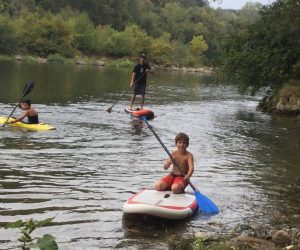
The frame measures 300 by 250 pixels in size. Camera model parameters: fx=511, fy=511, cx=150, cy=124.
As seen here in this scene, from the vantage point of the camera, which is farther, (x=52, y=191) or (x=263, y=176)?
(x=263, y=176)

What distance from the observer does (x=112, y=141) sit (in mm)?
13625

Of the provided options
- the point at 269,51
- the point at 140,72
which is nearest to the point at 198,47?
the point at 269,51

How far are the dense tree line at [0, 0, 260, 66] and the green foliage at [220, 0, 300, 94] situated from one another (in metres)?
26.7

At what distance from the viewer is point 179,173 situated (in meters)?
8.66

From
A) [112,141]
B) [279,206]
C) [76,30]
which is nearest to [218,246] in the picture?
[279,206]

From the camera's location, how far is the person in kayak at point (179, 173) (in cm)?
820

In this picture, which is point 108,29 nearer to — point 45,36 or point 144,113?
point 45,36

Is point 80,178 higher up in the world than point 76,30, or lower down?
lower down

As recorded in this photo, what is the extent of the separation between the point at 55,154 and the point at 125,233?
4931mm

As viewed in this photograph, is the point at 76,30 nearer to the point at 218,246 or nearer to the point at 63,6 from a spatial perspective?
the point at 63,6

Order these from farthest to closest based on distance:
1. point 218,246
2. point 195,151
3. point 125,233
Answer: point 195,151 → point 125,233 → point 218,246

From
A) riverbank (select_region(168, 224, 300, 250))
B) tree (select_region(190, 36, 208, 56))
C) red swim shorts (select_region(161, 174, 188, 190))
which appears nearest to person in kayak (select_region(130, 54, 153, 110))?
red swim shorts (select_region(161, 174, 188, 190))

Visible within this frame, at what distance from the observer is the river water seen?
7.17 metres

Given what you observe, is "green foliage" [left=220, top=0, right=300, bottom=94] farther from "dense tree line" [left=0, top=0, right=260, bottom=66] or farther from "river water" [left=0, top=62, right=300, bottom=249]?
"dense tree line" [left=0, top=0, right=260, bottom=66]
